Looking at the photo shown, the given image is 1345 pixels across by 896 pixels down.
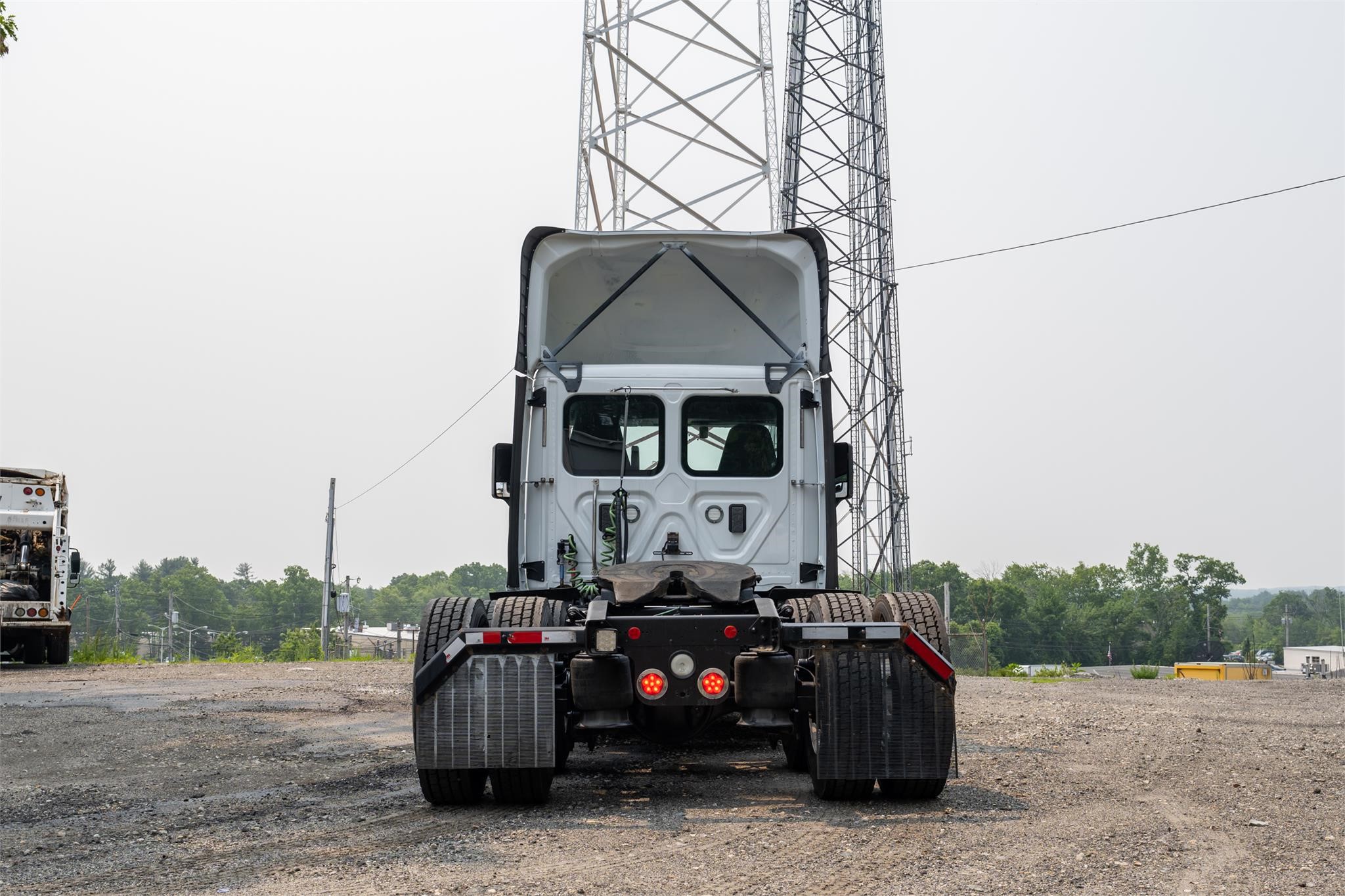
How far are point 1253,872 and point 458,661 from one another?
3.83 metres

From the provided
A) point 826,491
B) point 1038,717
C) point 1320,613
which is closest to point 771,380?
point 826,491

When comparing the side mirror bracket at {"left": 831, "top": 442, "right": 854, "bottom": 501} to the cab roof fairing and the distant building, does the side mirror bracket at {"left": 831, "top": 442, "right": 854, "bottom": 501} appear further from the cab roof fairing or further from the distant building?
the distant building

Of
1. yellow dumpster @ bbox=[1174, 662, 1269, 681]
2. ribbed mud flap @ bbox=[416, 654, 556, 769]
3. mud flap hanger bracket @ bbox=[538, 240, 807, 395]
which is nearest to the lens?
ribbed mud flap @ bbox=[416, 654, 556, 769]

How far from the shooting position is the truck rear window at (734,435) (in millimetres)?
8664

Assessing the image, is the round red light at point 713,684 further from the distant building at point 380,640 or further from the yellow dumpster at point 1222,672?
the distant building at point 380,640

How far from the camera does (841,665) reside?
6570 mm

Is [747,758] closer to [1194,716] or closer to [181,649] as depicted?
[1194,716]

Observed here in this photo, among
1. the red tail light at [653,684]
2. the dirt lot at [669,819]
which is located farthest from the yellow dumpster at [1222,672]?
the red tail light at [653,684]

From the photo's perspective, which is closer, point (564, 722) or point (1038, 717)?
point (564, 722)

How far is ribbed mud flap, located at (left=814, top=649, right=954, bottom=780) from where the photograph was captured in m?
6.55

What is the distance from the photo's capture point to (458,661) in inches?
259

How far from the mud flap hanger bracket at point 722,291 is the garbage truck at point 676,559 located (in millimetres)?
21

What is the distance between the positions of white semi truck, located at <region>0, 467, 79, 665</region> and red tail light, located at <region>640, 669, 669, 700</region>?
709 inches

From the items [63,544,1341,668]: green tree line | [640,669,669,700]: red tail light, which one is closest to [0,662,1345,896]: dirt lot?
[640,669,669,700]: red tail light
